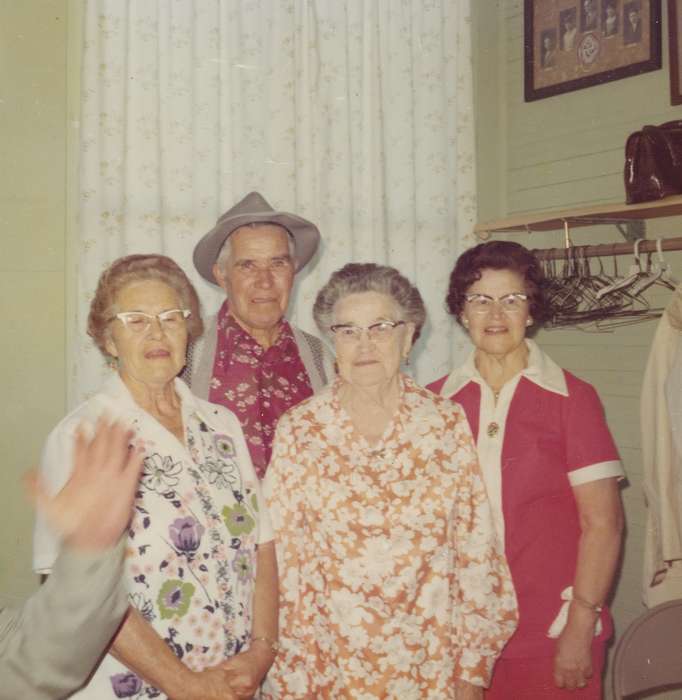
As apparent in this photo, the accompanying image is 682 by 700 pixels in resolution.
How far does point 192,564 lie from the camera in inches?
68.7

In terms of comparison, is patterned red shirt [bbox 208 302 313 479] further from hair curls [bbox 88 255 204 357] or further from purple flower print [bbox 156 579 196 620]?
purple flower print [bbox 156 579 196 620]

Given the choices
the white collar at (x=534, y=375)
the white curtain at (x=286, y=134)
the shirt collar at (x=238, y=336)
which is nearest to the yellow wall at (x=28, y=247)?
the white curtain at (x=286, y=134)

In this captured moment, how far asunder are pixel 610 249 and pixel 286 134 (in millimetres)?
1426

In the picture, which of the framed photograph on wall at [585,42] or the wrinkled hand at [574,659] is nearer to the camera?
the wrinkled hand at [574,659]

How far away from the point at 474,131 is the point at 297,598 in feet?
8.87

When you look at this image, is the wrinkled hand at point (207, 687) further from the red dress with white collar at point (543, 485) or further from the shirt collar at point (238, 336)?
the shirt collar at point (238, 336)

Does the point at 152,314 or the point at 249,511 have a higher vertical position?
the point at 152,314

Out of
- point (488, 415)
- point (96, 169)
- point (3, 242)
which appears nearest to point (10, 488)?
point (3, 242)

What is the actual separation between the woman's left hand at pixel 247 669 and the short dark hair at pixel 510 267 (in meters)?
1.08

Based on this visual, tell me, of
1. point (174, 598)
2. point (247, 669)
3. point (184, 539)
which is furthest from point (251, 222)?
point (247, 669)

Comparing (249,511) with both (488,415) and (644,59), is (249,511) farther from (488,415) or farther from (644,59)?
(644,59)

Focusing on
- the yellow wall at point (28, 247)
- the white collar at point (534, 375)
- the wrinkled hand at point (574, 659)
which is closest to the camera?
the wrinkled hand at point (574, 659)

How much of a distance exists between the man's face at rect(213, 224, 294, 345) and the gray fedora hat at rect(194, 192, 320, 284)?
3cm

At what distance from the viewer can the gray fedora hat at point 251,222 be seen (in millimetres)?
2412
